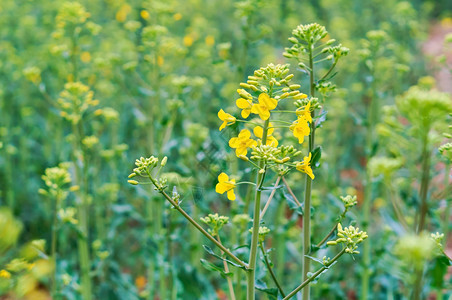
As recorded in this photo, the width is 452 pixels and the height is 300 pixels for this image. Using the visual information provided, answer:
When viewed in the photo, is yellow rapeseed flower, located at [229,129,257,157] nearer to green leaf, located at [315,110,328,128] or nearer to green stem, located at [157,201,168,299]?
green leaf, located at [315,110,328,128]

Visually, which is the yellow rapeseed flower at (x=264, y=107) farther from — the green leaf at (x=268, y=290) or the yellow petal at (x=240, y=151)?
the green leaf at (x=268, y=290)

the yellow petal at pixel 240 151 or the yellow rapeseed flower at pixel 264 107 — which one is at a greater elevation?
the yellow rapeseed flower at pixel 264 107

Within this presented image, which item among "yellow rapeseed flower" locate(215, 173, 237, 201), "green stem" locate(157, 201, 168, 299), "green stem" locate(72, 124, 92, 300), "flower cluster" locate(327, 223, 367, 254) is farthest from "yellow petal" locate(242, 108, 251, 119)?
"green stem" locate(72, 124, 92, 300)

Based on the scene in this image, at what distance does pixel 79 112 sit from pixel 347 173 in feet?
15.4

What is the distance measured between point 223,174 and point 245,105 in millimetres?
306

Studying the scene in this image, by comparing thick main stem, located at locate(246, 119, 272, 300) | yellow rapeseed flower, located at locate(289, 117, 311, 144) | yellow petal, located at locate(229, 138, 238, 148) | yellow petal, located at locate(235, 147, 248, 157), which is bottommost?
thick main stem, located at locate(246, 119, 272, 300)

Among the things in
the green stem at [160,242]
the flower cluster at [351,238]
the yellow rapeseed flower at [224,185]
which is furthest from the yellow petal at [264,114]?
the green stem at [160,242]

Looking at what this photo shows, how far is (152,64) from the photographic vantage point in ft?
12.8

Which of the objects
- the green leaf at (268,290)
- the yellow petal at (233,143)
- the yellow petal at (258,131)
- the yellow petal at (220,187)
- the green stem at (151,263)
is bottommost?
the green stem at (151,263)

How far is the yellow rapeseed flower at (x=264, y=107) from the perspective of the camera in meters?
1.80

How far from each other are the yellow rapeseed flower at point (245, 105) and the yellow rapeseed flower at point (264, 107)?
0.06 m

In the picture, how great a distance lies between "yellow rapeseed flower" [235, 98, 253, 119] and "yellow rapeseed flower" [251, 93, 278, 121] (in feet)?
0.20

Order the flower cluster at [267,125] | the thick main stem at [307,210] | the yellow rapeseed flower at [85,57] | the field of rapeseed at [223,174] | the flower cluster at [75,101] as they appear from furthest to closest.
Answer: the yellow rapeseed flower at [85,57]
the flower cluster at [75,101]
the thick main stem at [307,210]
the field of rapeseed at [223,174]
the flower cluster at [267,125]

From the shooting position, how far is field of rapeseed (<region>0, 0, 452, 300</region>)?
1922mm
